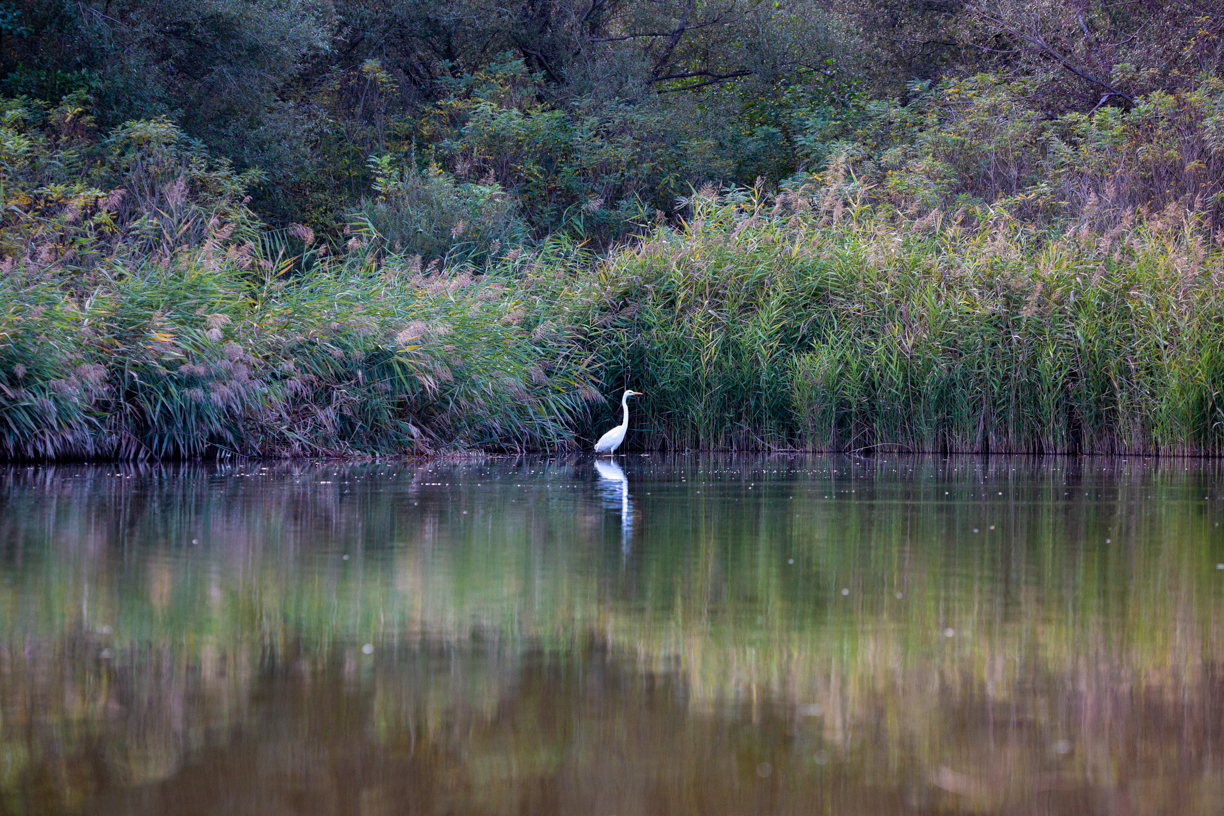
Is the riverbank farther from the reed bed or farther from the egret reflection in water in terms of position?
the egret reflection in water

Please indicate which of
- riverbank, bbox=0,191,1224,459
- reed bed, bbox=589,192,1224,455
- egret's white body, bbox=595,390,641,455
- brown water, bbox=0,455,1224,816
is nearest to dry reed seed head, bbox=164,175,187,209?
riverbank, bbox=0,191,1224,459

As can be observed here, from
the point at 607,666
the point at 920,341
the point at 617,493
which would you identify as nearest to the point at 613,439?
the point at 920,341

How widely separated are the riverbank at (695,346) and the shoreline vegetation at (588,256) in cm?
3

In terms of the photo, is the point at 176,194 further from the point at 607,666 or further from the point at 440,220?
the point at 607,666

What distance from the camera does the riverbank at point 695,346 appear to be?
34.6 feet

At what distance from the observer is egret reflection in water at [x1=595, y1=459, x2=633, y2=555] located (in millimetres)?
5965

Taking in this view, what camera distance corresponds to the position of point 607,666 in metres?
3.21

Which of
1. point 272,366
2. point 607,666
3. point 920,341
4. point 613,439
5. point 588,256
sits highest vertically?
point 588,256

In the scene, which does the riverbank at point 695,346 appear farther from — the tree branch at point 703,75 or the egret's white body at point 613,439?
the tree branch at point 703,75

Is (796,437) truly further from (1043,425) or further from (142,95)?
(142,95)

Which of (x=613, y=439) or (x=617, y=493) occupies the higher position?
(x=613, y=439)

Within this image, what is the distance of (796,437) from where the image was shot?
12797mm

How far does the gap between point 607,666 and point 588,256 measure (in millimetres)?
12373

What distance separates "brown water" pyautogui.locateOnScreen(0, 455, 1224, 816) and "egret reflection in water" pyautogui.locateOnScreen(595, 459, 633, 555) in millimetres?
78
